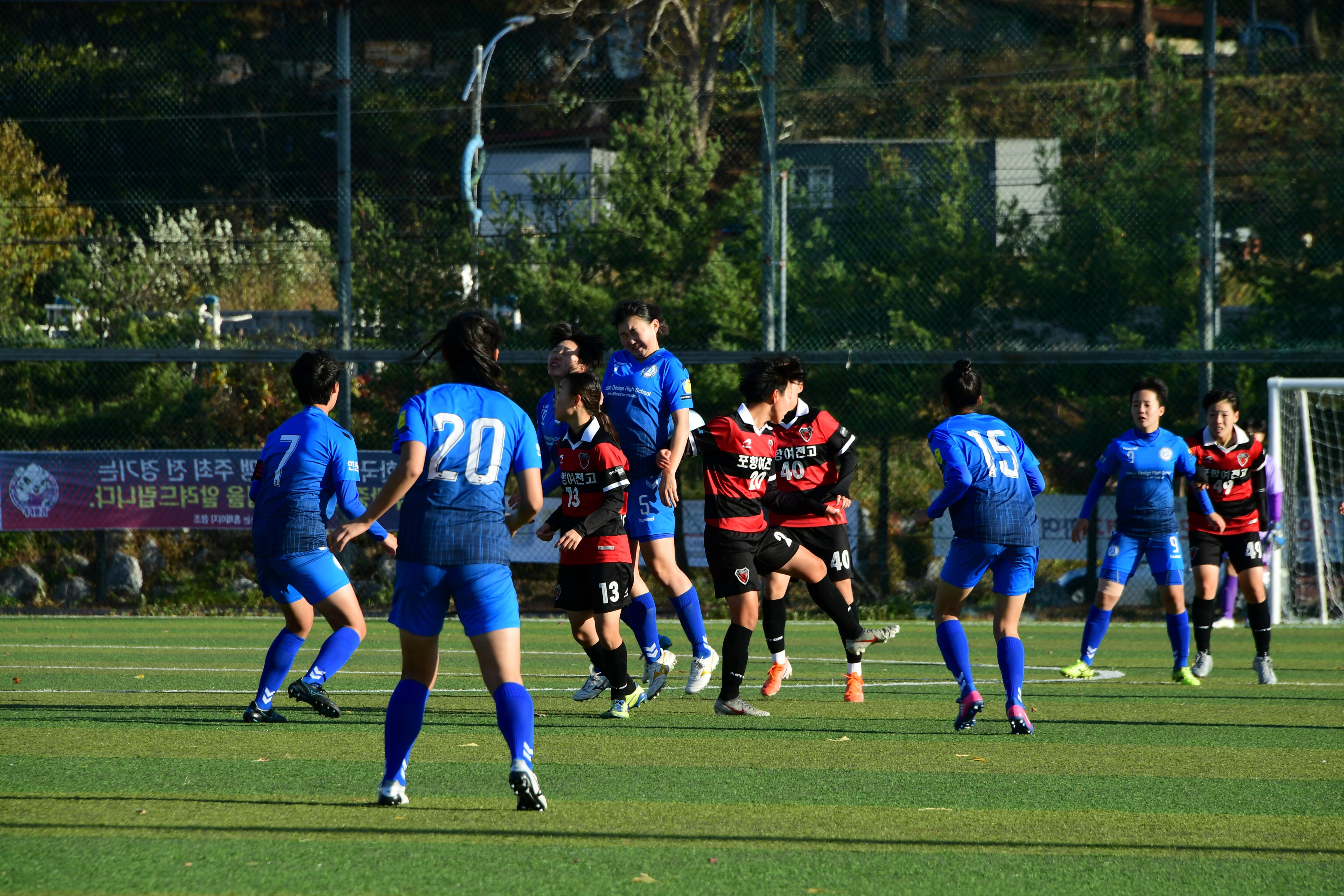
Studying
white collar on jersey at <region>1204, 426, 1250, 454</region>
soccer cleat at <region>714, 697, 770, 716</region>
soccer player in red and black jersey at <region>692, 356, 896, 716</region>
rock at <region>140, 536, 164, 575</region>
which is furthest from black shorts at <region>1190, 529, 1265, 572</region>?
rock at <region>140, 536, 164, 575</region>

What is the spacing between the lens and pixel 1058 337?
16.0 metres

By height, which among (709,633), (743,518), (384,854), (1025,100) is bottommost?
(709,633)

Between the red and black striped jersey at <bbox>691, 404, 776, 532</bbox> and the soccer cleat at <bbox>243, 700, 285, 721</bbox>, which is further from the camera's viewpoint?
the red and black striped jersey at <bbox>691, 404, 776, 532</bbox>

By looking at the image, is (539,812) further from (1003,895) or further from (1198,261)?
(1198,261)

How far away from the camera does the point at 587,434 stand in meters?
7.43

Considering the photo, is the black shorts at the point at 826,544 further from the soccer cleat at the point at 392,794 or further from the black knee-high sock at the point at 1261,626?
the soccer cleat at the point at 392,794

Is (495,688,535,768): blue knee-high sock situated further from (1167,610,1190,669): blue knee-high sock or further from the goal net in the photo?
the goal net

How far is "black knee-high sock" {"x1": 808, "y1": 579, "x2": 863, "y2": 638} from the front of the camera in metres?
8.55

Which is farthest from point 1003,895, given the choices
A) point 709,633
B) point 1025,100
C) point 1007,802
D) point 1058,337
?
point 1025,100

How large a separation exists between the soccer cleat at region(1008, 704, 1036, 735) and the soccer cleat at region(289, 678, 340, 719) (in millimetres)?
3568

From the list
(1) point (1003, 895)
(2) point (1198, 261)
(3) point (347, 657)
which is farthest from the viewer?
(2) point (1198, 261)

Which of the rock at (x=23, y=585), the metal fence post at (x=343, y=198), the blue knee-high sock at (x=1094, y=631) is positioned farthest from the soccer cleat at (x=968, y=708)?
the rock at (x=23, y=585)

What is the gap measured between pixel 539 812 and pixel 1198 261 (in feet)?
40.8

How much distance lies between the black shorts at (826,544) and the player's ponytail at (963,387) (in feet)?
5.34
